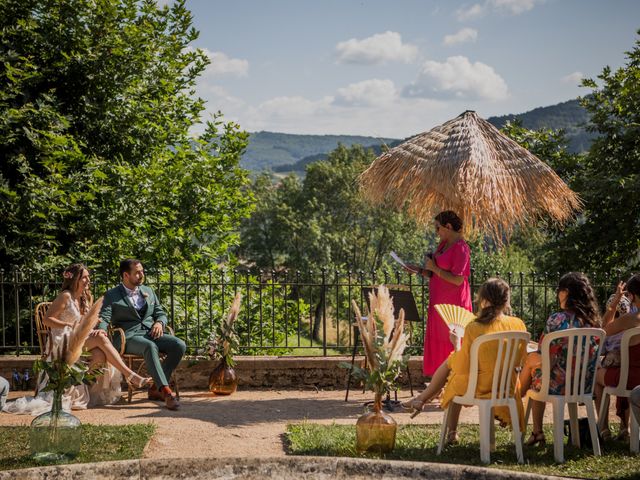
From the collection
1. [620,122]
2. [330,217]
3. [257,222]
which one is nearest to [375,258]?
[330,217]

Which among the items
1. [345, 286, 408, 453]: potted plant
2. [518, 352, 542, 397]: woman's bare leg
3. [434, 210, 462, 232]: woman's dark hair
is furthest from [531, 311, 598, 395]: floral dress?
[434, 210, 462, 232]: woman's dark hair

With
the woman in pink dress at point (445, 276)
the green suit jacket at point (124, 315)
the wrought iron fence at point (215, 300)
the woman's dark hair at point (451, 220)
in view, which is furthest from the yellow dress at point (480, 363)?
the green suit jacket at point (124, 315)

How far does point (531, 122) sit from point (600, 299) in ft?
233

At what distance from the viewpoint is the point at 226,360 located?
883 cm

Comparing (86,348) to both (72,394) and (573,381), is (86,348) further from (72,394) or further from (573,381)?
(573,381)

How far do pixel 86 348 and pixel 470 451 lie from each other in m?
4.02

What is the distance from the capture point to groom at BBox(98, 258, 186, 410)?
329 inches

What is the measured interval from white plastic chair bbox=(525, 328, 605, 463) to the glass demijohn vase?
3.55 metres

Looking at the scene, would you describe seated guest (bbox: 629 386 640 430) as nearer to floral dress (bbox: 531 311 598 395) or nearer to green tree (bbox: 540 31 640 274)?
floral dress (bbox: 531 311 598 395)

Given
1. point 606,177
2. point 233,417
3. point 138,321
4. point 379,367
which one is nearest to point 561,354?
point 379,367

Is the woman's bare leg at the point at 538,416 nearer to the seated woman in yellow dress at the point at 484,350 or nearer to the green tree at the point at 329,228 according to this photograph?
the seated woman in yellow dress at the point at 484,350

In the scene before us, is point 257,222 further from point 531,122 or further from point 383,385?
point 383,385

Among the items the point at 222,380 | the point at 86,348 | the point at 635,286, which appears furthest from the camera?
the point at 222,380

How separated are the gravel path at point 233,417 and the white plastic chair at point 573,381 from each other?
153 cm
